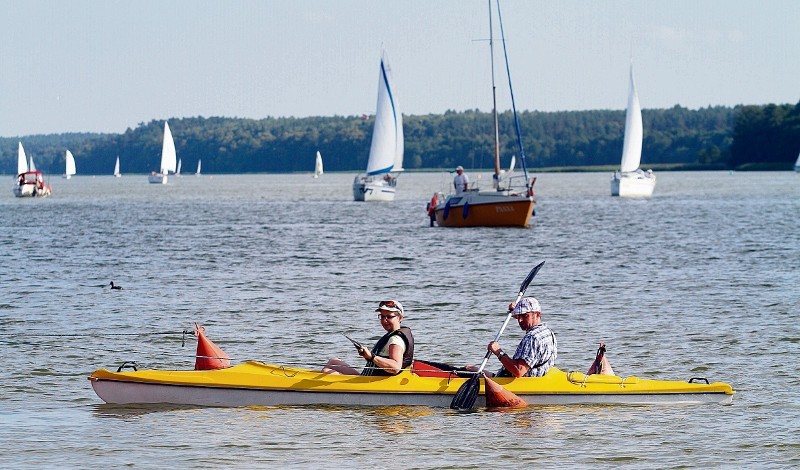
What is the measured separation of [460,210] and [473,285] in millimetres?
19808

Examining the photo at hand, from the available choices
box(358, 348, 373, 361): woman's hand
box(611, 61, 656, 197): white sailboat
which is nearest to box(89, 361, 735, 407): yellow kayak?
box(358, 348, 373, 361): woman's hand

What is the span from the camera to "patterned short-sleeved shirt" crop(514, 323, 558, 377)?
14703 millimetres

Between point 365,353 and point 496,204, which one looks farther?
point 496,204

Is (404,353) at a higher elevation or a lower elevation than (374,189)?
higher

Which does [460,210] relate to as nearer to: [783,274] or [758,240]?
[758,240]

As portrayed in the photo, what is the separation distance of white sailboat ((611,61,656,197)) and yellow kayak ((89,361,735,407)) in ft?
238

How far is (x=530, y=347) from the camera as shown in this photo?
14.8 m

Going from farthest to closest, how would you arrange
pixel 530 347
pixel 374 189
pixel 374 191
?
1. pixel 374 191
2. pixel 374 189
3. pixel 530 347

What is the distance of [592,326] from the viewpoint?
23109 millimetres

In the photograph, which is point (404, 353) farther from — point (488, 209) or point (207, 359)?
point (488, 209)

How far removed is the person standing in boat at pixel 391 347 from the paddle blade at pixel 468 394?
703mm

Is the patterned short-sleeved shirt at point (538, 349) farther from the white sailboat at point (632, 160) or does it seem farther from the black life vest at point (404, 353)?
the white sailboat at point (632, 160)

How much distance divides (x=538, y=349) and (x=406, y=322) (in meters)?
9.51

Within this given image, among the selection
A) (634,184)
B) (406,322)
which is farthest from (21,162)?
(406,322)
